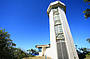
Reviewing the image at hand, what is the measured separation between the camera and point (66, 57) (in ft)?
40.7

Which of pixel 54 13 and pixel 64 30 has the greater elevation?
pixel 54 13

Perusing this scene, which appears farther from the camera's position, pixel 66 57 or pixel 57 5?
pixel 57 5

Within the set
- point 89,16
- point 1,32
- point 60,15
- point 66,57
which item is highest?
point 60,15

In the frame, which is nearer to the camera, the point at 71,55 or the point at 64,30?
the point at 71,55

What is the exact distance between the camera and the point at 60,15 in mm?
17453

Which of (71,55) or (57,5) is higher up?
(57,5)

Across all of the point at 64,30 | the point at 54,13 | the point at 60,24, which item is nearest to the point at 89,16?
the point at 64,30

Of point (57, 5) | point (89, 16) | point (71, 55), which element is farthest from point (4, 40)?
point (57, 5)

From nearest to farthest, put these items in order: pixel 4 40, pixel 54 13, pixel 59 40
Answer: pixel 4 40, pixel 59 40, pixel 54 13

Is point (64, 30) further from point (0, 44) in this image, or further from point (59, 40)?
point (0, 44)

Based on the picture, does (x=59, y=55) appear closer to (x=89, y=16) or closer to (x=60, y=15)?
(x=89, y=16)

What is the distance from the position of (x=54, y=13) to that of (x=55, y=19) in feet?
7.33

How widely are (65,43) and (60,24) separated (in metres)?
5.20

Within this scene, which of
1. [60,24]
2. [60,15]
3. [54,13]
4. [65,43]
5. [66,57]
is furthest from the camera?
[54,13]
